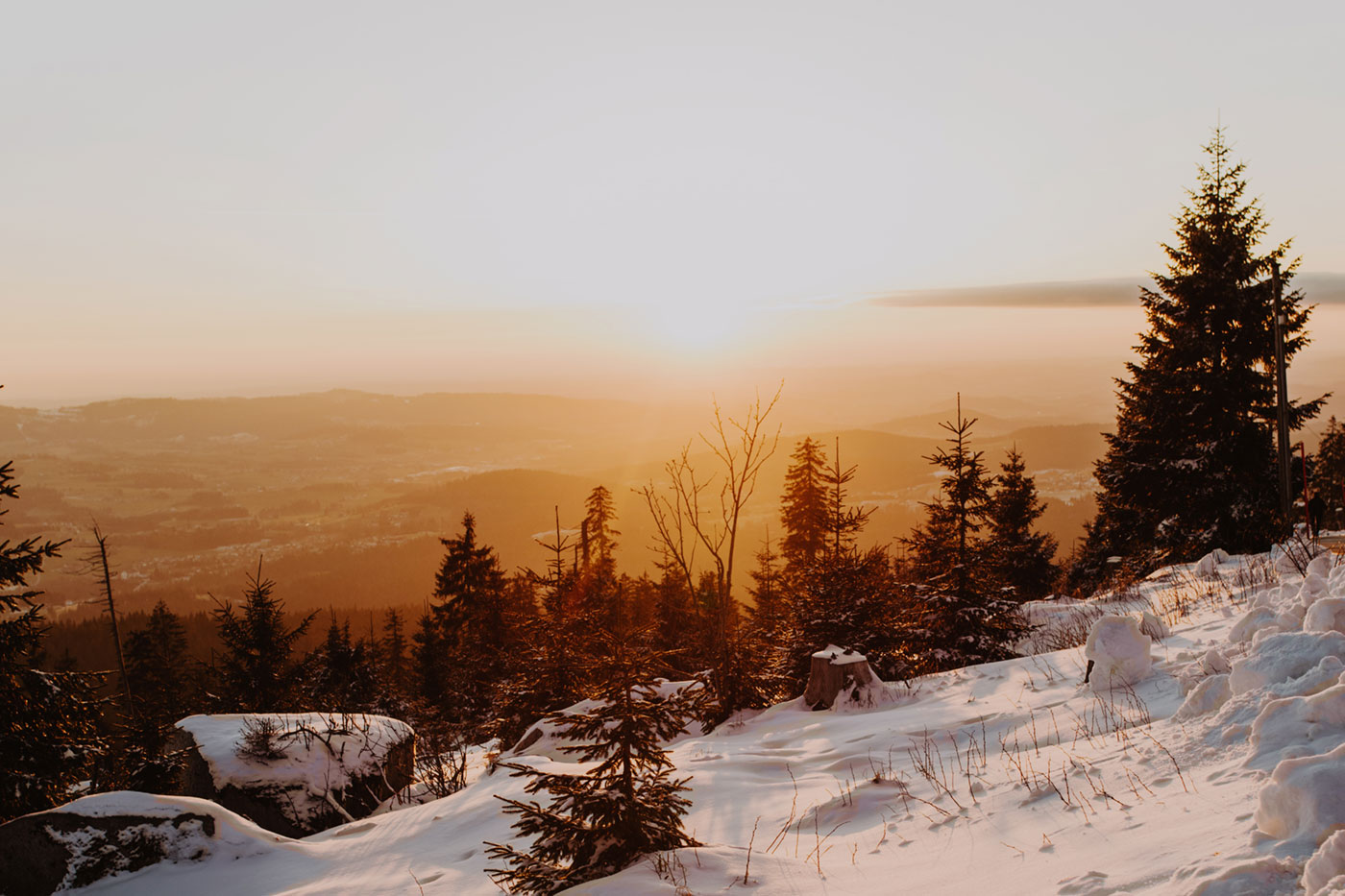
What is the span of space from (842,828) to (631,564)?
621 feet

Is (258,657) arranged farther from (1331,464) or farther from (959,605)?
(1331,464)

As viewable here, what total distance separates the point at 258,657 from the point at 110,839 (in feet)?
62.9

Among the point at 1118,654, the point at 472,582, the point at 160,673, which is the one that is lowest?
the point at 160,673

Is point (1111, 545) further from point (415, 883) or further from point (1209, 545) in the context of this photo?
point (415, 883)

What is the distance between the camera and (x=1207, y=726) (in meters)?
4.36

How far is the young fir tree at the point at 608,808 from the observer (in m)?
3.95

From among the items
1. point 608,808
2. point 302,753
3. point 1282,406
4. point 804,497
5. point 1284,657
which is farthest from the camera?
point 804,497

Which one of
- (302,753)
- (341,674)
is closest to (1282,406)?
(302,753)

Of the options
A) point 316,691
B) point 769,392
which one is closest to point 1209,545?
point 769,392

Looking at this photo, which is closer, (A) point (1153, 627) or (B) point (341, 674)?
(A) point (1153, 627)

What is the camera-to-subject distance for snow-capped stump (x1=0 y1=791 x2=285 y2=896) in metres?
5.85

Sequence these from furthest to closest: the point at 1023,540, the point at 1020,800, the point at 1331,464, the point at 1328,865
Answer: the point at 1331,464 → the point at 1023,540 → the point at 1020,800 → the point at 1328,865

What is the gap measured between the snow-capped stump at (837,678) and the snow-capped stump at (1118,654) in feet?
10.7

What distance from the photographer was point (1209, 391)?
71.7ft
